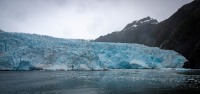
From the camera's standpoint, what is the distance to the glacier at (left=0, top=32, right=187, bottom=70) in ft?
110

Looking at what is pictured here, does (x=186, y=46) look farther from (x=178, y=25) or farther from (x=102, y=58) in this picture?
(x=102, y=58)

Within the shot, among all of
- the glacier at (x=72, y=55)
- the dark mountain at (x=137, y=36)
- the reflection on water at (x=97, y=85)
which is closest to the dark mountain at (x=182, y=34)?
the dark mountain at (x=137, y=36)

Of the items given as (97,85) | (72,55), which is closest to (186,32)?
(72,55)

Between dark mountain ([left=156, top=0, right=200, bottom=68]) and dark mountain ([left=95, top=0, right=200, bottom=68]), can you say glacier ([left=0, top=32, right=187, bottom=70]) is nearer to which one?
dark mountain ([left=95, top=0, right=200, bottom=68])

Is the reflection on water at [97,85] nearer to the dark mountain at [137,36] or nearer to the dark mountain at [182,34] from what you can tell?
the dark mountain at [182,34]

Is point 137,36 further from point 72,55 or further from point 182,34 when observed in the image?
point 72,55

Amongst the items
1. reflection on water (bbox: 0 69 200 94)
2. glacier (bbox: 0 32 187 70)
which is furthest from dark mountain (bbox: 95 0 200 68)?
reflection on water (bbox: 0 69 200 94)

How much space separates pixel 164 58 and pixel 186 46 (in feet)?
44.4

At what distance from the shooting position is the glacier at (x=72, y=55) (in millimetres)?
33438

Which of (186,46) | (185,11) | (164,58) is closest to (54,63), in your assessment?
(164,58)

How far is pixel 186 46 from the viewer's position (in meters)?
53.7

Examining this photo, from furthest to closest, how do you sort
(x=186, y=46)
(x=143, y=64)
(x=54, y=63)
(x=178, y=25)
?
1. (x=178, y=25)
2. (x=186, y=46)
3. (x=143, y=64)
4. (x=54, y=63)

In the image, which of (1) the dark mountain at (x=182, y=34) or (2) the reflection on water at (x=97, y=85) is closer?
(2) the reflection on water at (x=97, y=85)

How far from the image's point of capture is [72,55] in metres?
36.2
